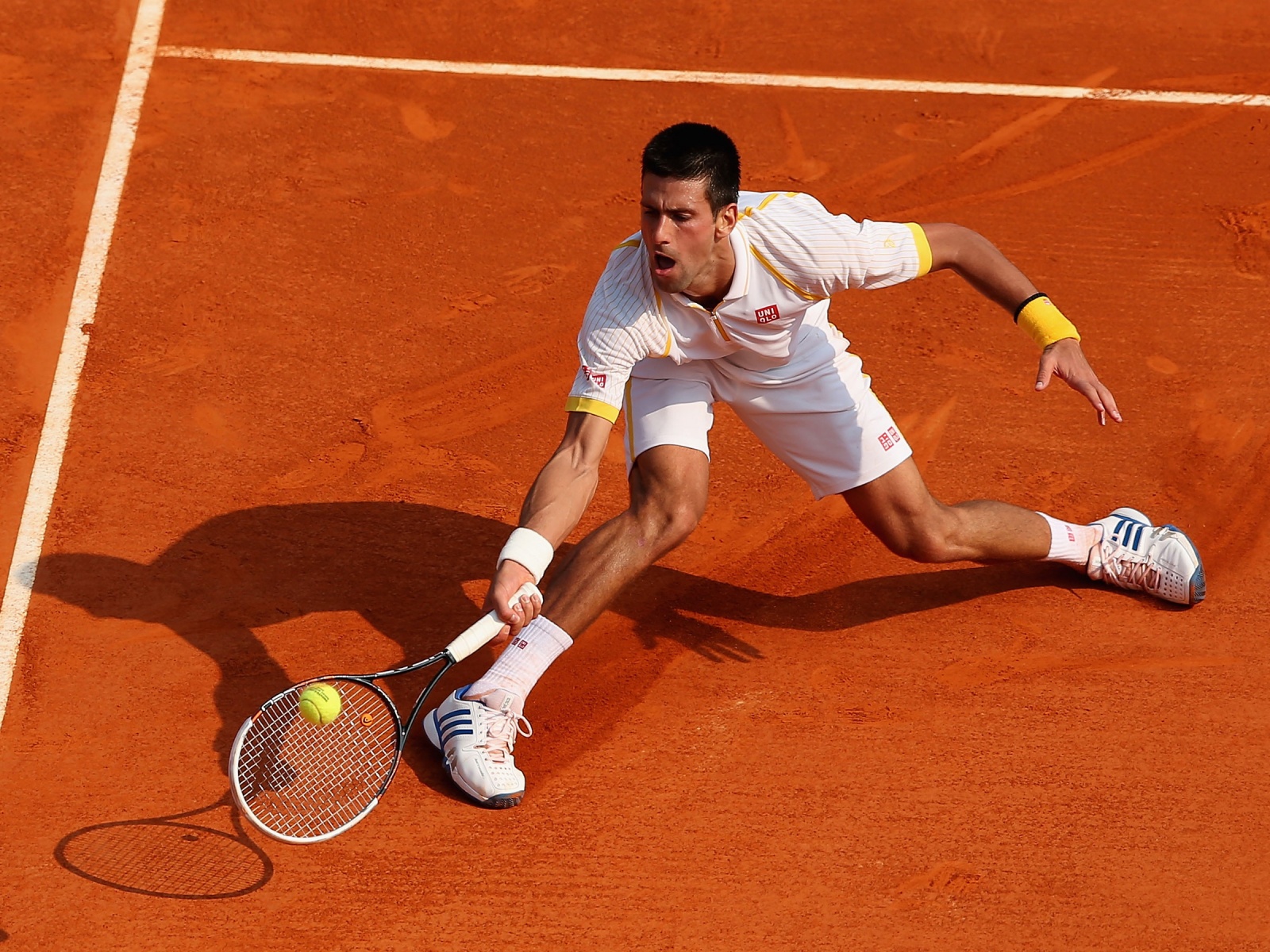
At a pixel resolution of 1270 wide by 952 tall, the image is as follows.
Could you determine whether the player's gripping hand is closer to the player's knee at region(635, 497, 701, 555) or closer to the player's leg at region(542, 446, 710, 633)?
the player's leg at region(542, 446, 710, 633)

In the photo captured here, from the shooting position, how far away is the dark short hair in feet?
14.5

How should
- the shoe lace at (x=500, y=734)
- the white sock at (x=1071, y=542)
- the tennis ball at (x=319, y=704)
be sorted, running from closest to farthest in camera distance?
the tennis ball at (x=319, y=704), the shoe lace at (x=500, y=734), the white sock at (x=1071, y=542)

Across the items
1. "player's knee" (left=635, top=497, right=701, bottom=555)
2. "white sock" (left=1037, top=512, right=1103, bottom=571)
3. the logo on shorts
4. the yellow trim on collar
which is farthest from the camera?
"white sock" (left=1037, top=512, right=1103, bottom=571)

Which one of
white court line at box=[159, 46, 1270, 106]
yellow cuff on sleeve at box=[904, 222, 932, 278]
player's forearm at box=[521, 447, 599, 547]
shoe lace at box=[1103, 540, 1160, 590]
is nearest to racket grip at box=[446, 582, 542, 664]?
player's forearm at box=[521, 447, 599, 547]

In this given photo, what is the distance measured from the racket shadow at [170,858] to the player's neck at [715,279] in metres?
2.28

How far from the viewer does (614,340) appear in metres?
4.62

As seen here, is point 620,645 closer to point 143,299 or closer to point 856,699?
point 856,699

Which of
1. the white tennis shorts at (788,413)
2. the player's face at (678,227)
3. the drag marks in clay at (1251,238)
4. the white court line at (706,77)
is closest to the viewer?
the player's face at (678,227)

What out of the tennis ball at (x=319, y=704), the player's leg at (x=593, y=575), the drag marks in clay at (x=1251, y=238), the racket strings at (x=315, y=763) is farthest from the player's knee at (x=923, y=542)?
the drag marks in clay at (x=1251, y=238)

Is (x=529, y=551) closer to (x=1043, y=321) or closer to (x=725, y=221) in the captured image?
(x=725, y=221)

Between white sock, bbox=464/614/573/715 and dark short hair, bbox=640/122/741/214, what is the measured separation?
1521 mm

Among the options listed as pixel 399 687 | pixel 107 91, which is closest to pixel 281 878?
pixel 399 687

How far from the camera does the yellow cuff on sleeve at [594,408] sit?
14.9ft

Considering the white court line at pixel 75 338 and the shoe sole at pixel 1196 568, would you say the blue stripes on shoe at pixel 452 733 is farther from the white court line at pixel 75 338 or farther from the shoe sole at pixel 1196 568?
the shoe sole at pixel 1196 568
